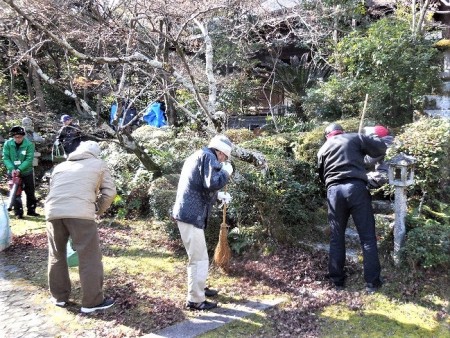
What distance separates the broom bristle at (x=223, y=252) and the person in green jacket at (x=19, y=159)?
489cm

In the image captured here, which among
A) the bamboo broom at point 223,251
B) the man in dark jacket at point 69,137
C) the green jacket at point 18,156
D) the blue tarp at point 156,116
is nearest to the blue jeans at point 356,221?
the bamboo broom at point 223,251

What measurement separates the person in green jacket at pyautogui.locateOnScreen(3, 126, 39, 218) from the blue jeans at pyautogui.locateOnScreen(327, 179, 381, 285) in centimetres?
622

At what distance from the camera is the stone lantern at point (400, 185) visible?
4.51 metres

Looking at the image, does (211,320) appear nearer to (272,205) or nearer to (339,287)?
(339,287)

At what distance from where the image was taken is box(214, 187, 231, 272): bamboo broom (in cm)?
509

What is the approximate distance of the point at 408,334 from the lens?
3.77 meters

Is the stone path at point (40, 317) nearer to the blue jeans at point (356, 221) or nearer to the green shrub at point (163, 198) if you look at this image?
the blue jeans at point (356, 221)

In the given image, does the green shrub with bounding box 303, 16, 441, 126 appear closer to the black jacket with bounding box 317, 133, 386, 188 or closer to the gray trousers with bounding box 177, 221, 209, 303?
the black jacket with bounding box 317, 133, 386, 188

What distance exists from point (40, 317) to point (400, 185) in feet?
13.7

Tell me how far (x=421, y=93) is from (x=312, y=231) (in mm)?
4013

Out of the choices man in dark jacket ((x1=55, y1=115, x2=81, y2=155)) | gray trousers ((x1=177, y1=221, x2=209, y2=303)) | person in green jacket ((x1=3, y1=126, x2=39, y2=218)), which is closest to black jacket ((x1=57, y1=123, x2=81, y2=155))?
man in dark jacket ((x1=55, y1=115, x2=81, y2=155))

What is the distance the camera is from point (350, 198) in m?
4.46

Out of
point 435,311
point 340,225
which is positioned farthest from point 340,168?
point 435,311

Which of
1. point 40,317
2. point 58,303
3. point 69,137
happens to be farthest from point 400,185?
point 69,137
